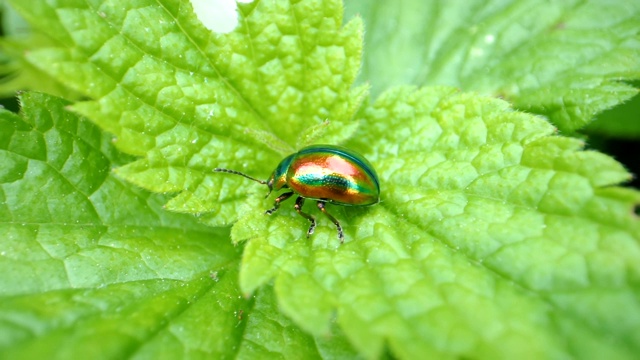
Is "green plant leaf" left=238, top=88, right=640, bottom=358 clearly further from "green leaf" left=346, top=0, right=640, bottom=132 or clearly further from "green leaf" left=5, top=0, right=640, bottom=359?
"green leaf" left=346, top=0, right=640, bottom=132

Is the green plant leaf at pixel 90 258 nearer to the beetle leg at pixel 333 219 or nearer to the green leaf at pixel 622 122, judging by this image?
the beetle leg at pixel 333 219

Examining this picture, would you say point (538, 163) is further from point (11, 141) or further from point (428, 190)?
point (11, 141)

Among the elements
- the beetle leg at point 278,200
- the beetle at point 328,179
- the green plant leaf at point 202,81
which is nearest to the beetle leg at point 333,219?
the beetle at point 328,179

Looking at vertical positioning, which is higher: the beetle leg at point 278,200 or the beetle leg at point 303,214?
the beetle leg at point 278,200

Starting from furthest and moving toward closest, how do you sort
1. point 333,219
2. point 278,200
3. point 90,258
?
point 278,200 → point 333,219 → point 90,258

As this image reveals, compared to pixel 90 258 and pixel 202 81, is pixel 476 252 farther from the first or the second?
pixel 90 258

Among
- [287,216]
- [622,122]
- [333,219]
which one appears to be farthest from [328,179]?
[622,122]
